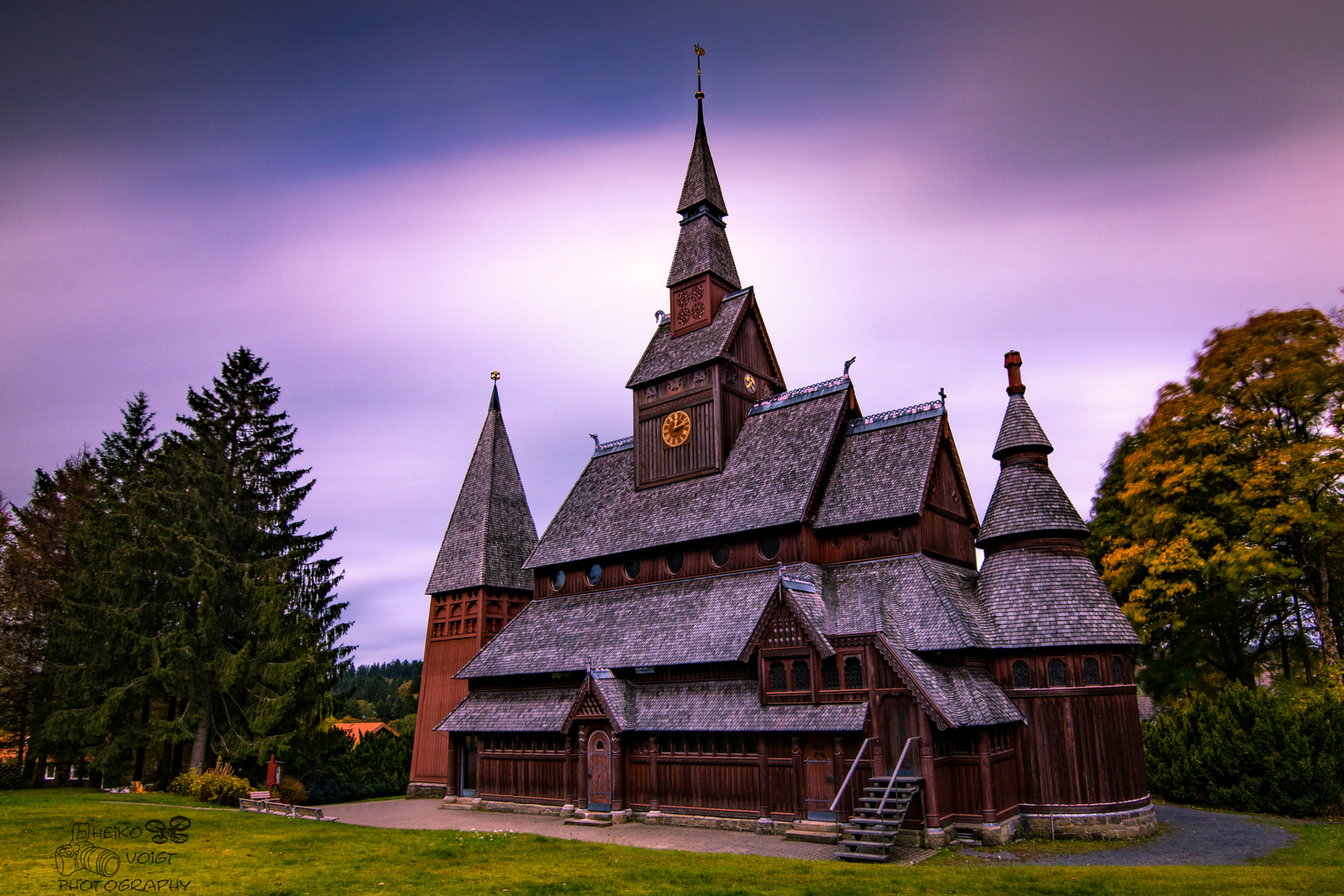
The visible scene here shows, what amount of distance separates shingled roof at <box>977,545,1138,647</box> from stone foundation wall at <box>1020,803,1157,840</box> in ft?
13.8

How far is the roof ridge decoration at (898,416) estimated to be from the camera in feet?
85.9

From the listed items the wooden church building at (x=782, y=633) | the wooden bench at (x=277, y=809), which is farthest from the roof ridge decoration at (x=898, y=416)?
the wooden bench at (x=277, y=809)

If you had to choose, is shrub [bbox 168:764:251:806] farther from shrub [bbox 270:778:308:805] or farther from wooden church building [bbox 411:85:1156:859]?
wooden church building [bbox 411:85:1156:859]

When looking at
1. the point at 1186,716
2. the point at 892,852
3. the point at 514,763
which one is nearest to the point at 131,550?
the point at 514,763

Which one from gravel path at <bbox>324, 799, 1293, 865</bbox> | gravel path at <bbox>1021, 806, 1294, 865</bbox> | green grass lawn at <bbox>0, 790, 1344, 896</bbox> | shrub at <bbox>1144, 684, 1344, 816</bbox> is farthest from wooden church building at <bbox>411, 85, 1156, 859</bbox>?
shrub at <bbox>1144, 684, 1344, 816</bbox>

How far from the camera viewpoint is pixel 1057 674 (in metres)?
21.0

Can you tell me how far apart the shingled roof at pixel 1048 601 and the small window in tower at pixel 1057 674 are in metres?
0.61

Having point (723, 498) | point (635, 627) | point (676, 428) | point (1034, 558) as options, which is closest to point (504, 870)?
point (635, 627)

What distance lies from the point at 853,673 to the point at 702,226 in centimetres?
2088

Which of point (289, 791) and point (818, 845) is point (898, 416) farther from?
point (289, 791)

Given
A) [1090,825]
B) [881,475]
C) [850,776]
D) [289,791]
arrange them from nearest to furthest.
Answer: [850,776], [1090,825], [881,475], [289,791]

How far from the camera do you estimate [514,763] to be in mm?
27359

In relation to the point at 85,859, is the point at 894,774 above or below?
above

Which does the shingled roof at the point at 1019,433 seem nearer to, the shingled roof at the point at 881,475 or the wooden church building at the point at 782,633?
the wooden church building at the point at 782,633
